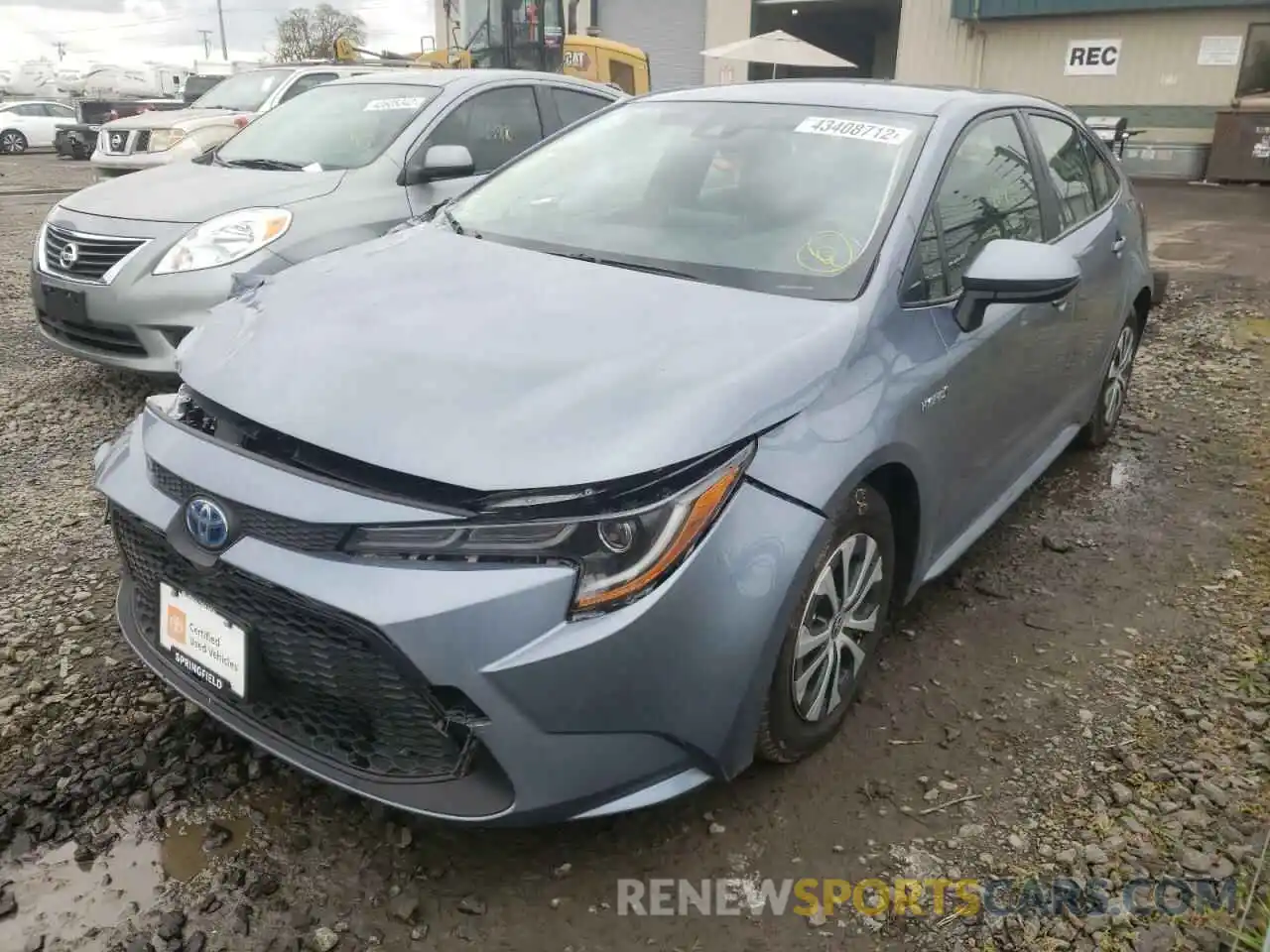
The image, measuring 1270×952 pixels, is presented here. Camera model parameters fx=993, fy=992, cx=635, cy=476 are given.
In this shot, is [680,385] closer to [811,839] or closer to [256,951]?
Result: [811,839]

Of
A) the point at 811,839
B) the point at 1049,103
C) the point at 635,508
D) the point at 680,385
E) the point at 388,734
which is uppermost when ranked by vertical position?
the point at 1049,103

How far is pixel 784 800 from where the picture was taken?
232cm

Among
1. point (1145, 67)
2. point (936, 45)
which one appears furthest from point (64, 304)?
point (936, 45)

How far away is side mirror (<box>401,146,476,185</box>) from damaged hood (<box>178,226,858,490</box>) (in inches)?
81.3

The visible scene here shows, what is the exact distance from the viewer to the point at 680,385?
6.52 feet

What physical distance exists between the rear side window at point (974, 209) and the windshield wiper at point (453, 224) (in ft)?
4.22

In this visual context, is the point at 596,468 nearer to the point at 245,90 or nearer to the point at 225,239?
the point at 225,239

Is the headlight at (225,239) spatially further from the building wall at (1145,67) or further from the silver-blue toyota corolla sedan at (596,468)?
the building wall at (1145,67)

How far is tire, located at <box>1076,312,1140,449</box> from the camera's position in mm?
4246

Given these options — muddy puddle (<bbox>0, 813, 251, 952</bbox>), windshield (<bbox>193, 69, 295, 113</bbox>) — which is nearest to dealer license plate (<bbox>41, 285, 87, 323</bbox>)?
muddy puddle (<bbox>0, 813, 251, 952</bbox>)

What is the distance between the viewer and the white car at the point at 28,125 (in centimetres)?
2456

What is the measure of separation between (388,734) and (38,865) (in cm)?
84

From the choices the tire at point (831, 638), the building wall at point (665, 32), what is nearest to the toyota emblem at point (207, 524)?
the tire at point (831, 638)

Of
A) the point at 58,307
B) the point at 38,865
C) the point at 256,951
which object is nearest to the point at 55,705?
the point at 38,865
